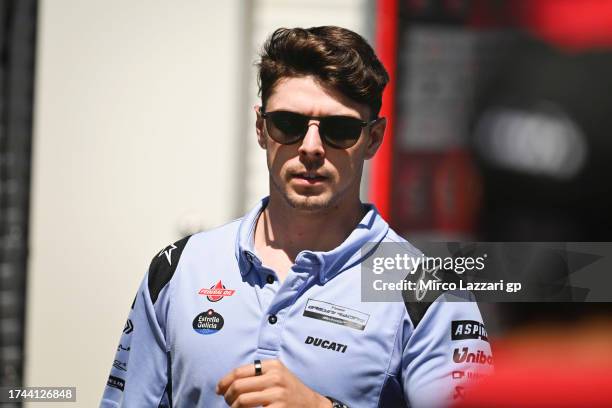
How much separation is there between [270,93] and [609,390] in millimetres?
2470

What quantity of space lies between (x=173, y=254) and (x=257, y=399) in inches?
22.7

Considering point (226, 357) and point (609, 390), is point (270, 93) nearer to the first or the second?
point (226, 357)

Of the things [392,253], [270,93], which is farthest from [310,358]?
[270,93]

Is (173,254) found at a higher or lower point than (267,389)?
higher

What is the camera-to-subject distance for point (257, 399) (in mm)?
1884

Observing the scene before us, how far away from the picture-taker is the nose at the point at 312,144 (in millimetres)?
2107

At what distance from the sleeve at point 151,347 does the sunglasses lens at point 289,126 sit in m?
0.45

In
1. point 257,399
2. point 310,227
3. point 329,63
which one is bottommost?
point 257,399

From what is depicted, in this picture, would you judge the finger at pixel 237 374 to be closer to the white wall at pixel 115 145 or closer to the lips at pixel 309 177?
the lips at pixel 309 177

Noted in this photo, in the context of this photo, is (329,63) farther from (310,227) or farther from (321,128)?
(310,227)

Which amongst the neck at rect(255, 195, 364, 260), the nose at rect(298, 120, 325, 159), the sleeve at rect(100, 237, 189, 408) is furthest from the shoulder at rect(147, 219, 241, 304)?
the nose at rect(298, 120, 325, 159)

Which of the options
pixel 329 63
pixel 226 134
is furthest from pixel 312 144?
pixel 226 134

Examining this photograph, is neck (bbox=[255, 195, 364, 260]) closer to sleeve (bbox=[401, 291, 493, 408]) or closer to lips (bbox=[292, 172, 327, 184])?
lips (bbox=[292, 172, 327, 184])

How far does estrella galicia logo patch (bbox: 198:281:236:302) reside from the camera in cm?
218
